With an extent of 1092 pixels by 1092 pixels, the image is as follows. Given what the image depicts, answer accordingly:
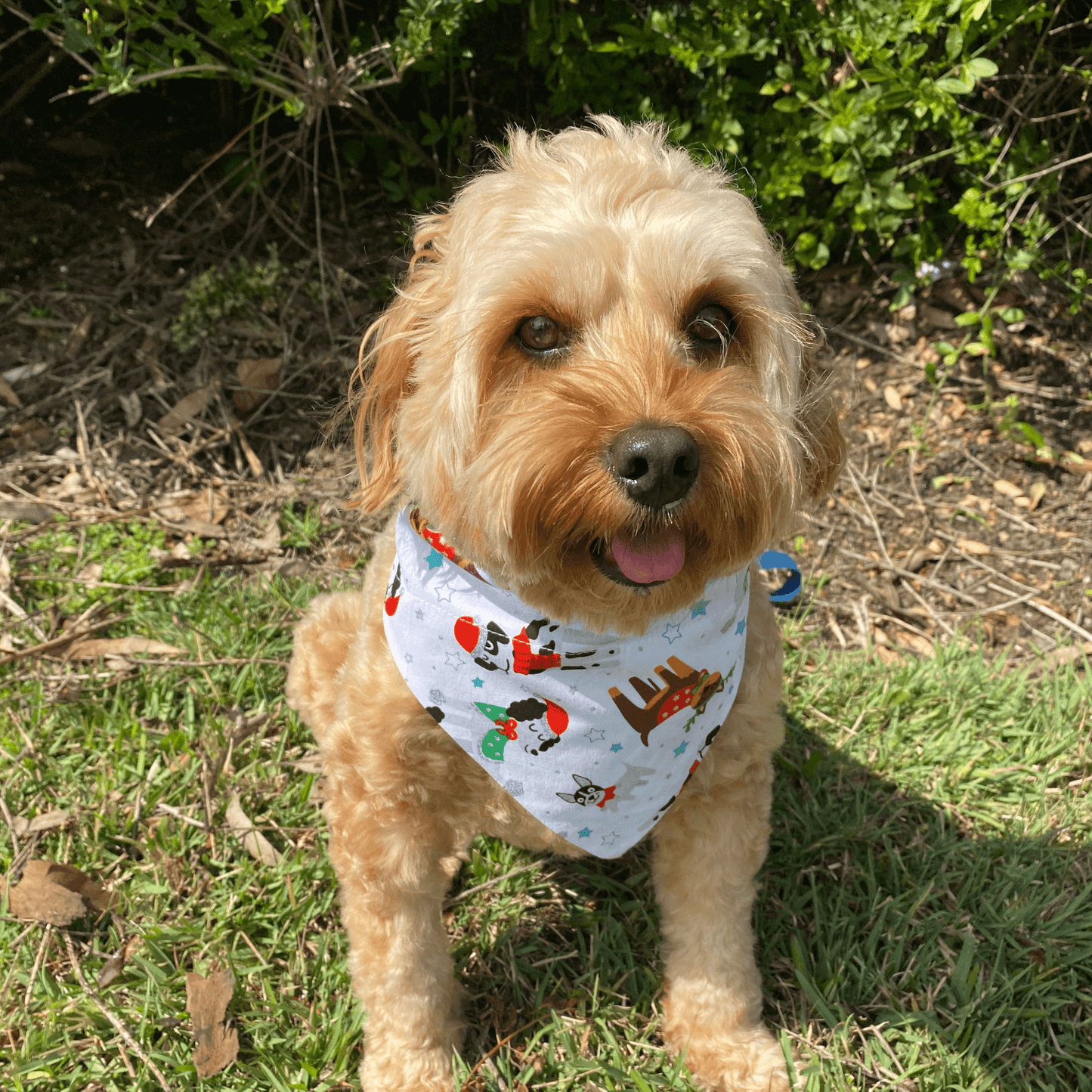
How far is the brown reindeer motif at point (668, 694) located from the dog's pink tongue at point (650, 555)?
1.53 ft

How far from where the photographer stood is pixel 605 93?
4.33 meters

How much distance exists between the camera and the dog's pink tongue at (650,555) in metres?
1.86

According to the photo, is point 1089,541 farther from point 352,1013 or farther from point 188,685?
point 188,685

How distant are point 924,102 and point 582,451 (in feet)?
9.59

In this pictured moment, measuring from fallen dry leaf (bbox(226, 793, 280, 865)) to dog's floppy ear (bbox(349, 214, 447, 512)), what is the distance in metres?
1.24

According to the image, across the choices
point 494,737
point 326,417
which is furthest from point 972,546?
point 326,417

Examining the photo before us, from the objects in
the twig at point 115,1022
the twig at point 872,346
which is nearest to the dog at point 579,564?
the twig at point 115,1022

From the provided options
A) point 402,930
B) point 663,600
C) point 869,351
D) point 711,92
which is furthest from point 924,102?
point 402,930

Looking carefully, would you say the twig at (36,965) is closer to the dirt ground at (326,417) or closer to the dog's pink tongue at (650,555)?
the dirt ground at (326,417)

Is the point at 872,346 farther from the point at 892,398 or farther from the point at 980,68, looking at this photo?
the point at 980,68

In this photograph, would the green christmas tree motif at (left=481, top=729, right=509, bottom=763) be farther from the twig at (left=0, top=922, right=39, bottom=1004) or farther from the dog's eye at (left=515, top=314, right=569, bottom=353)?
the twig at (left=0, top=922, right=39, bottom=1004)

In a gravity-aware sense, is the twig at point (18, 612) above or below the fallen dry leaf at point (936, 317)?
below

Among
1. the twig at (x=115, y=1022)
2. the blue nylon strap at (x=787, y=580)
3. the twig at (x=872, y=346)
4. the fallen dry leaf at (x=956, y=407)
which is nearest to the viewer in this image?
the twig at (x=115, y=1022)

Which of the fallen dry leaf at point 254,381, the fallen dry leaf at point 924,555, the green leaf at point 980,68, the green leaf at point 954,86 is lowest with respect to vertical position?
the fallen dry leaf at point 254,381
